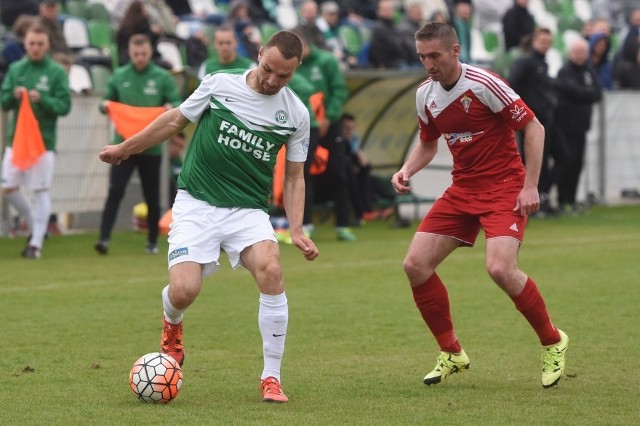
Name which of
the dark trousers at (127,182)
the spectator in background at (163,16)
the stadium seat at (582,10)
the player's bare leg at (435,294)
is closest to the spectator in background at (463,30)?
the spectator in background at (163,16)

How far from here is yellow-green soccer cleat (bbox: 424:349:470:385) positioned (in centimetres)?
750

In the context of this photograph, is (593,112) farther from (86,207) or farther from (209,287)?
(209,287)

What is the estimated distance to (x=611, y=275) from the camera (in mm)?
12734

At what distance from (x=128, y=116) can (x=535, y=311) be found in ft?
24.4

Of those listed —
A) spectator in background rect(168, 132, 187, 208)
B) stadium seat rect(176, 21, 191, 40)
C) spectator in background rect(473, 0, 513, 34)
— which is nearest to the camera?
spectator in background rect(168, 132, 187, 208)

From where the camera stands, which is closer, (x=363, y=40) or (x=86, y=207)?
(x=86, y=207)

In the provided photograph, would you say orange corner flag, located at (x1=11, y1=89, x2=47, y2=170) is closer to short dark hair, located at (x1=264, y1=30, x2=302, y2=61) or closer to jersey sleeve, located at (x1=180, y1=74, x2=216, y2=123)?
jersey sleeve, located at (x1=180, y1=74, x2=216, y2=123)

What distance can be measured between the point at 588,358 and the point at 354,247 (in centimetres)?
707

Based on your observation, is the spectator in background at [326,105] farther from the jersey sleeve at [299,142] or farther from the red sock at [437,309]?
the jersey sleeve at [299,142]

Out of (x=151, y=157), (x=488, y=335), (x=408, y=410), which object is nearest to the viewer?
(x=408, y=410)

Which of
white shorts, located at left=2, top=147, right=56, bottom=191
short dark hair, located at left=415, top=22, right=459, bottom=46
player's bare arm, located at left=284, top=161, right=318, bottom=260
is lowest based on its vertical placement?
white shorts, located at left=2, top=147, right=56, bottom=191

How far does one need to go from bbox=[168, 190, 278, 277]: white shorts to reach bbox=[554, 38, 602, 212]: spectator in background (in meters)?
12.5

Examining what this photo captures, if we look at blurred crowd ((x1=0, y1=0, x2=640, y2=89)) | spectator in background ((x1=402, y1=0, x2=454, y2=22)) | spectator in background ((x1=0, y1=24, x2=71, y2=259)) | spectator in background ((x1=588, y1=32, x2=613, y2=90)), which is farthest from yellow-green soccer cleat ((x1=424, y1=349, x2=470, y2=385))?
spectator in background ((x1=402, y1=0, x2=454, y2=22))

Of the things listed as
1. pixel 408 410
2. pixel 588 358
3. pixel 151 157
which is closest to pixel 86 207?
pixel 151 157
